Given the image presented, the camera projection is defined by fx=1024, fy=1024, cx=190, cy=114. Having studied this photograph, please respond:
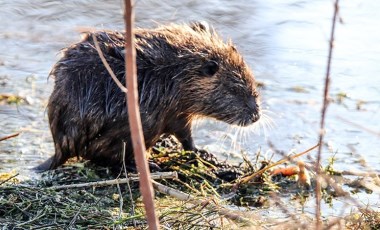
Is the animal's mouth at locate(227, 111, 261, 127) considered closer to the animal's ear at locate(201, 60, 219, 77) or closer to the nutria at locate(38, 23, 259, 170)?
the nutria at locate(38, 23, 259, 170)

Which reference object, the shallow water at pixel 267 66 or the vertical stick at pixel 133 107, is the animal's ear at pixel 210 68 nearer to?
the shallow water at pixel 267 66

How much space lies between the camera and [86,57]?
4777 millimetres

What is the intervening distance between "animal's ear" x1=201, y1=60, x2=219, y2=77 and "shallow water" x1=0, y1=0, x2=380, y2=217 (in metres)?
0.44

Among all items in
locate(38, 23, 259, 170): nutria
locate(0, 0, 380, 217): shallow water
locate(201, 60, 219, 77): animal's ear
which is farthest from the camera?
locate(0, 0, 380, 217): shallow water

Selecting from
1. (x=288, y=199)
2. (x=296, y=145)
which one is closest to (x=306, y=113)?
(x=296, y=145)

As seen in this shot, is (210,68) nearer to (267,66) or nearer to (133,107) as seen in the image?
(267,66)

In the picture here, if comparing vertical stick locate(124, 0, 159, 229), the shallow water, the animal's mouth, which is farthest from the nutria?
vertical stick locate(124, 0, 159, 229)

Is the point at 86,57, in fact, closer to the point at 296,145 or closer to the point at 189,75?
the point at 189,75

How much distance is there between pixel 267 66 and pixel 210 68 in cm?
215

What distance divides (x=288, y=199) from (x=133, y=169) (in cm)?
75

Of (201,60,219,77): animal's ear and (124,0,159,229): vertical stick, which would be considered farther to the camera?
(201,60,219,77): animal's ear

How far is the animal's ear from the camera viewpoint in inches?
197

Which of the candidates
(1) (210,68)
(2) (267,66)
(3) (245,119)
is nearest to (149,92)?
(1) (210,68)

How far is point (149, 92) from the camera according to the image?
483cm
